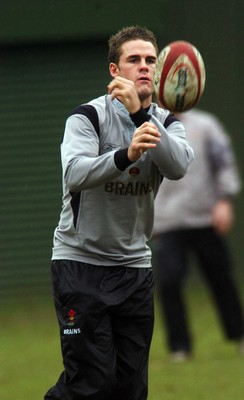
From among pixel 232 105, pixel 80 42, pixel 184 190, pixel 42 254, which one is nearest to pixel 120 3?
pixel 80 42

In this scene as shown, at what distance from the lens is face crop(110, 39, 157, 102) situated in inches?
270

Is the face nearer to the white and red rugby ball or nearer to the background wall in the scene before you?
the white and red rugby ball

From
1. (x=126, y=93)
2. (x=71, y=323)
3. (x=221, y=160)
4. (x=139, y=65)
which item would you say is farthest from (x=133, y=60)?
(x=221, y=160)

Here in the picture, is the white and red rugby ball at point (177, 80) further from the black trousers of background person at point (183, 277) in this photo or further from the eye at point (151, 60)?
the black trousers of background person at point (183, 277)

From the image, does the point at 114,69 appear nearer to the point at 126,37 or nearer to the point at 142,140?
the point at 126,37

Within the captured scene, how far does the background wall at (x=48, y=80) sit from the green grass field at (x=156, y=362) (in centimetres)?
99

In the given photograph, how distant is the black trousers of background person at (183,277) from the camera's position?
11023 mm

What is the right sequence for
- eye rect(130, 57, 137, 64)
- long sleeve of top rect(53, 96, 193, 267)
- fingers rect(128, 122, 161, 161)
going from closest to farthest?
1. fingers rect(128, 122, 161, 161)
2. long sleeve of top rect(53, 96, 193, 267)
3. eye rect(130, 57, 137, 64)

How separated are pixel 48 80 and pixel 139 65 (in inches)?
347

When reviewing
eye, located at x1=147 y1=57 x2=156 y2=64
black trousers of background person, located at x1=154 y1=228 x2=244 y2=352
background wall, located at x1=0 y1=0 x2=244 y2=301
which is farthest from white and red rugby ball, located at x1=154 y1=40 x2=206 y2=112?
background wall, located at x1=0 y1=0 x2=244 y2=301

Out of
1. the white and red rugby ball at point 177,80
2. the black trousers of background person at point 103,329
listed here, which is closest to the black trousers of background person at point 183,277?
the black trousers of background person at point 103,329

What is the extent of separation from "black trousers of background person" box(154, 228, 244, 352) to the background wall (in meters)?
4.42

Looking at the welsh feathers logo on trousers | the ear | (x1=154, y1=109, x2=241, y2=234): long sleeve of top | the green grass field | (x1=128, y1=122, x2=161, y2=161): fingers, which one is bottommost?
the green grass field

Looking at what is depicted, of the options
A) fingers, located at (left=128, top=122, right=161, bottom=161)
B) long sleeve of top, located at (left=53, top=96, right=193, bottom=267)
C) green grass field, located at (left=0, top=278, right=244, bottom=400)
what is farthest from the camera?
green grass field, located at (left=0, top=278, right=244, bottom=400)
